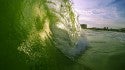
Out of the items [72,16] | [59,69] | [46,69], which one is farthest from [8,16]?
[72,16]

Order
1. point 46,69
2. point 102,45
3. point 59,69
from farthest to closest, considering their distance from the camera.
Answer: point 102,45 → point 59,69 → point 46,69

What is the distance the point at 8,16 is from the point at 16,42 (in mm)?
371

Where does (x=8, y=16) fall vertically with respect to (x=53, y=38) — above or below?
above

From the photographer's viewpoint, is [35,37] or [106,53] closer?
[35,37]

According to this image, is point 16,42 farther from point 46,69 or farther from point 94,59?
point 94,59

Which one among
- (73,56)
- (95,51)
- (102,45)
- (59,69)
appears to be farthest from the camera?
(102,45)

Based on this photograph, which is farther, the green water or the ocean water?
the ocean water

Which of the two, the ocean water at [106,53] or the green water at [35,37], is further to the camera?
the ocean water at [106,53]

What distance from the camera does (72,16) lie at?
5711mm

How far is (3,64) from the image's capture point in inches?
118

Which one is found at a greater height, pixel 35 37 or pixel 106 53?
pixel 35 37

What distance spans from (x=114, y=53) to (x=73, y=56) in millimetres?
2197

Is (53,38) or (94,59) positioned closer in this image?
(53,38)

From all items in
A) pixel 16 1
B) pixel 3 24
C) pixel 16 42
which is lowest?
pixel 16 42
